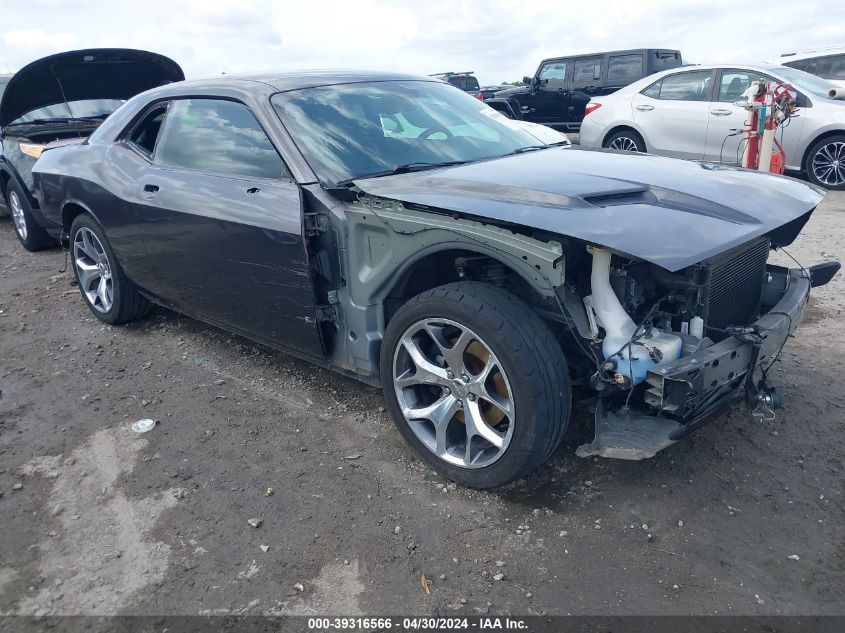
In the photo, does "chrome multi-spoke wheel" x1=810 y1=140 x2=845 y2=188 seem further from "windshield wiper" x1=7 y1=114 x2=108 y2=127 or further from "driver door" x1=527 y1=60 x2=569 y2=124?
"windshield wiper" x1=7 y1=114 x2=108 y2=127

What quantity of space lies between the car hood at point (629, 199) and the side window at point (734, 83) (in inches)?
245

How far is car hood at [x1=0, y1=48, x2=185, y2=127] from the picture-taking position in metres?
5.77

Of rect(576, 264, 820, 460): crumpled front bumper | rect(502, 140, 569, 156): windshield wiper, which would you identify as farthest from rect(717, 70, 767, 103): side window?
rect(576, 264, 820, 460): crumpled front bumper

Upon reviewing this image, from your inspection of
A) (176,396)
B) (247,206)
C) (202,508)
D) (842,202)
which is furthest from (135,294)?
(842,202)

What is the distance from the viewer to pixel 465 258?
2.78m

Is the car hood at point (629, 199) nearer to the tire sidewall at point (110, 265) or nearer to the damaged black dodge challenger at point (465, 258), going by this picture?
the damaged black dodge challenger at point (465, 258)

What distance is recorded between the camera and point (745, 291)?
112 inches

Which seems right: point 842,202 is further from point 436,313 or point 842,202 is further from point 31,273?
point 31,273

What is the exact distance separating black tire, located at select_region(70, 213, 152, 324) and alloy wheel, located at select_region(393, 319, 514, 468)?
2.60 m

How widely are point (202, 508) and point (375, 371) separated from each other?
95 cm

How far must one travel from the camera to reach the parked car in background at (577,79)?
1219 cm

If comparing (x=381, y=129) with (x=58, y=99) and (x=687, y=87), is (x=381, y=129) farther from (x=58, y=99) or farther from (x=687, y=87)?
(x=687, y=87)

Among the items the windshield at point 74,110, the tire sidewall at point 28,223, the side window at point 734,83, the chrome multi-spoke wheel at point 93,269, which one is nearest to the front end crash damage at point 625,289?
the chrome multi-spoke wheel at point 93,269

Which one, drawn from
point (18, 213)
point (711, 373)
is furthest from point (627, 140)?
point (711, 373)
